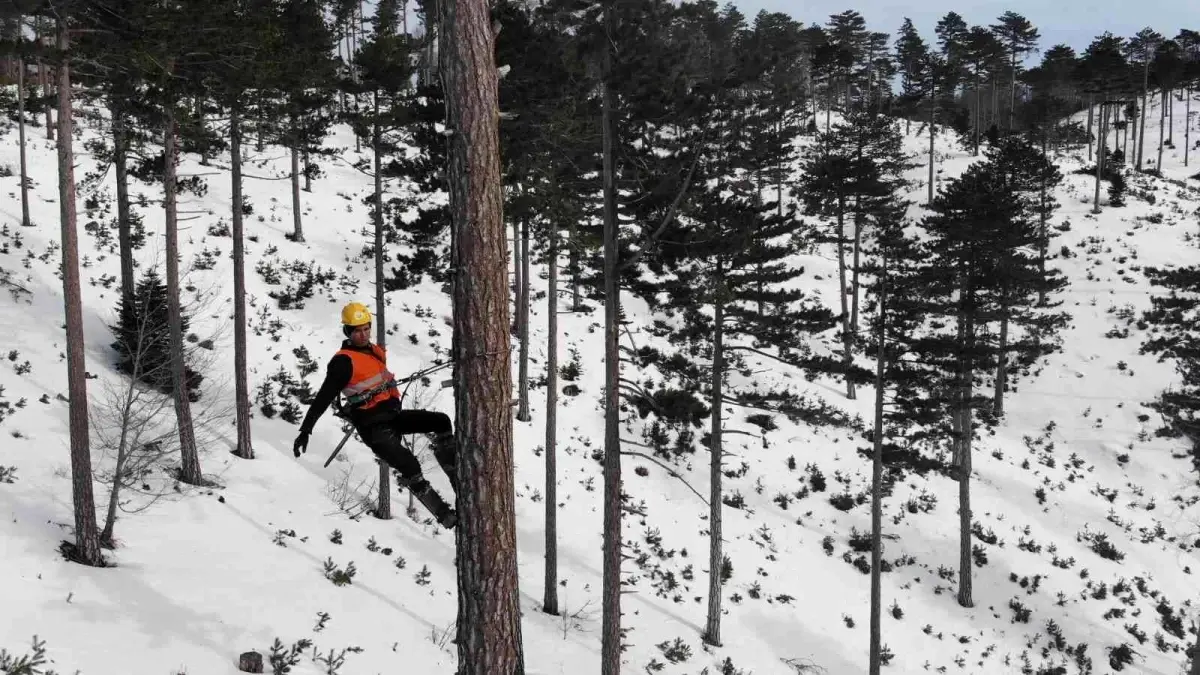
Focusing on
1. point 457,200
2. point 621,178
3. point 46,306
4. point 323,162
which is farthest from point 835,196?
point 323,162

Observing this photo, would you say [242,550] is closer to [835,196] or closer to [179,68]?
[179,68]

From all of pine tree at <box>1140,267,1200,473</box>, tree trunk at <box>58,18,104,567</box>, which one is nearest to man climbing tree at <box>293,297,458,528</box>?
tree trunk at <box>58,18,104,567</box>

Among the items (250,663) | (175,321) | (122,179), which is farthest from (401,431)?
(122,179)

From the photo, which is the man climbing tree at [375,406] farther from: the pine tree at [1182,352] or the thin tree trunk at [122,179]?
the pine tree at [1182,352]

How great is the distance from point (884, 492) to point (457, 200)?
911 inches

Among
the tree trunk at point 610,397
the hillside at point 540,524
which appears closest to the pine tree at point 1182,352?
the hillside at point 540,524

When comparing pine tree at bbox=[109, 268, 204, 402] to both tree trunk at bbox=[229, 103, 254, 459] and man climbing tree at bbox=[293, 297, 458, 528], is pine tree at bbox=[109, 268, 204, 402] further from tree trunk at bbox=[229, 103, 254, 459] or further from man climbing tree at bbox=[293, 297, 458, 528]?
man climbing tree at bbox=[293, 297, 458, 528]

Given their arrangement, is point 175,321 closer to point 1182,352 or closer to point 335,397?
point 335,397

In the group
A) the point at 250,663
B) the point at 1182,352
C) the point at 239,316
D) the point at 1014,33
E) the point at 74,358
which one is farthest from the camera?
the point at 1014,33

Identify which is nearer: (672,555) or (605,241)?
(605,241)

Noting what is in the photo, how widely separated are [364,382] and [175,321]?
1013 cm

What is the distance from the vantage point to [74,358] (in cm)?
980

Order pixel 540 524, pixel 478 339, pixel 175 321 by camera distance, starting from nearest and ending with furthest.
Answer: pixel 478 339 → pixel 175 321 → pixel 540 524

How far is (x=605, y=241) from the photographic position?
9914mm
